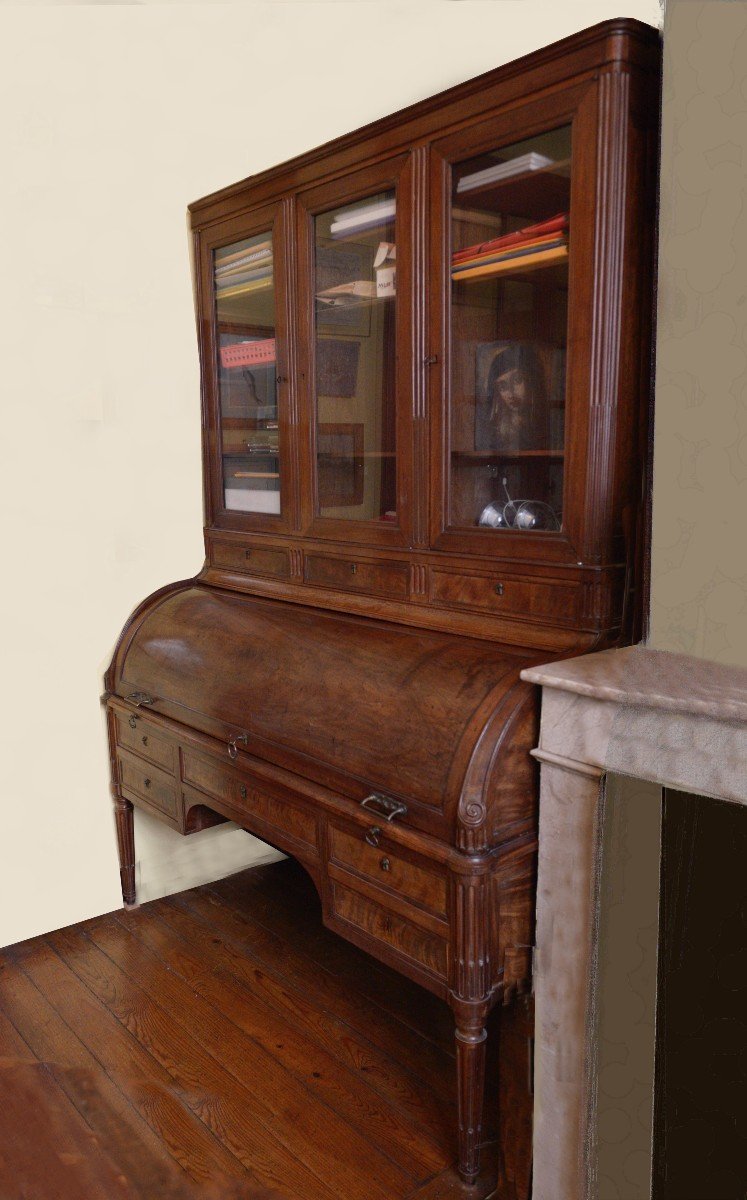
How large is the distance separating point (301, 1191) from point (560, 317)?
1.79 meters

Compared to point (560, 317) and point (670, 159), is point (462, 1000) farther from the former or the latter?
point (670, 159)

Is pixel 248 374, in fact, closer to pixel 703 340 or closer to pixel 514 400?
pixel 514 400

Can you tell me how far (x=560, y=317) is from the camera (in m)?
1.78

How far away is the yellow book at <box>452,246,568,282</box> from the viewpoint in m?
1.77

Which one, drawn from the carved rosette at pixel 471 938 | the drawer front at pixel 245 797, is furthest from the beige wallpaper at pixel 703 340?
the drawer front at pixel 245 797

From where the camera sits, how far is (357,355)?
89.4 inches

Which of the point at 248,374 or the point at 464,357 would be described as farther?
the point at 248,374

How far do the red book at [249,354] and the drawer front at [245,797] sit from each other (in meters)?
1.12

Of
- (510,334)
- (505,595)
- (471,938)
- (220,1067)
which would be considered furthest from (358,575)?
(220,1067)

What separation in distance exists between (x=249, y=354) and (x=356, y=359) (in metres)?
0.53

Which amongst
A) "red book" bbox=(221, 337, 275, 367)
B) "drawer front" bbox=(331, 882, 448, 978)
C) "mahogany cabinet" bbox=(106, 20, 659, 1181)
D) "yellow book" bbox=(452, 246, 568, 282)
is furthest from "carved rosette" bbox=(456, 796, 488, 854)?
"red book" bbox=(221, 337, 275, 367)

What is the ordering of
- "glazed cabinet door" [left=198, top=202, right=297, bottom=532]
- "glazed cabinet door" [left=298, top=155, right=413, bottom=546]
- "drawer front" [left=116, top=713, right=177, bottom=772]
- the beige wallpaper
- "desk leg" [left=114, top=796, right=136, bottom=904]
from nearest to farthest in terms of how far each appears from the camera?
the beige wallpaper, "glazed cabinet door" [left=298, top=155, right=413, bottom=546], "glazed cabinet door" [left=198, top=202, right=297, bottom=532], "drawer front" [left=116, top=713, right=177, bottom=772], "desk leg" [left=114, top=796, right=136, bottom=904]

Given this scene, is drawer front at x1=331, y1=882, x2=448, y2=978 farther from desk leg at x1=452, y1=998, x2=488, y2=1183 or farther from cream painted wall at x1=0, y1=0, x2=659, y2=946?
cream painted wall at x1=0, y1=0, x2=659, y2=946

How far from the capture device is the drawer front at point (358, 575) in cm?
219
